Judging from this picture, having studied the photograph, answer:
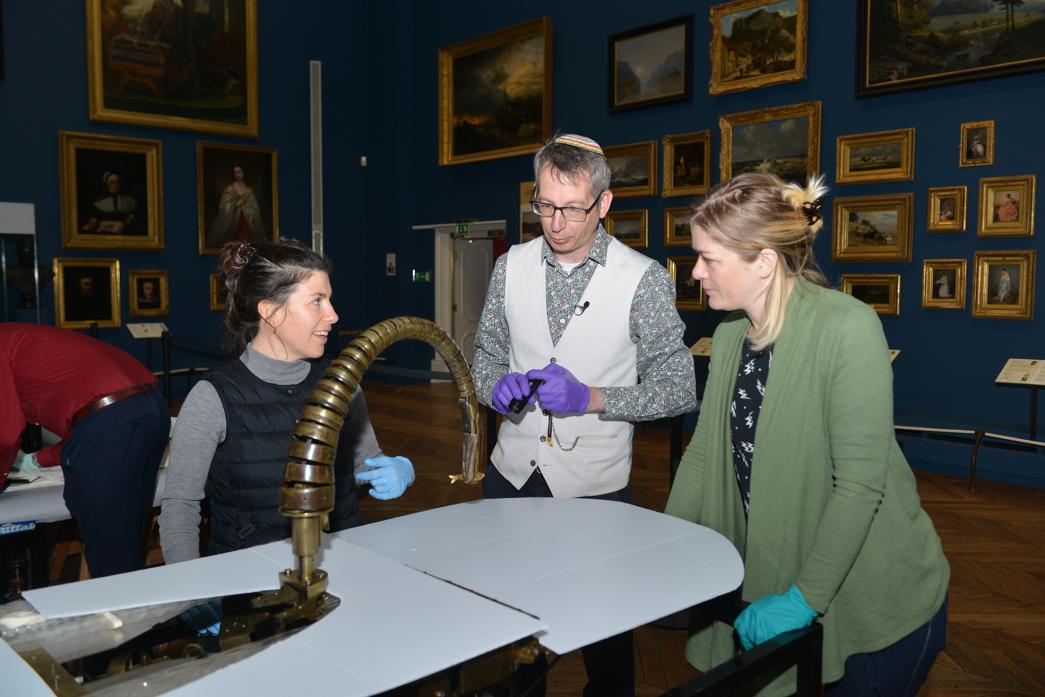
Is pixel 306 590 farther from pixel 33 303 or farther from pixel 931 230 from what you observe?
pixel 33 303

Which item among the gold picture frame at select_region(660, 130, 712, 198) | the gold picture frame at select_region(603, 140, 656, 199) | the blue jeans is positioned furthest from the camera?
the gold picture frame at select_region(603, 140, 656, 199)

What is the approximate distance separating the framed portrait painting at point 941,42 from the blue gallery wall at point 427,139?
0.14 meters

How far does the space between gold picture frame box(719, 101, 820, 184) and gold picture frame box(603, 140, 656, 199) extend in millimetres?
889

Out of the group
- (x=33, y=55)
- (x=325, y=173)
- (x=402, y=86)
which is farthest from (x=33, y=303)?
(x=402, y=86)

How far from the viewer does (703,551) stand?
5.64 feet

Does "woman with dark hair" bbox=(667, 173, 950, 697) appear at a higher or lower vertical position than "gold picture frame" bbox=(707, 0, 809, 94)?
lower

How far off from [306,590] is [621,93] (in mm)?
8708

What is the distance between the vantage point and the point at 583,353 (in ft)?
7.80

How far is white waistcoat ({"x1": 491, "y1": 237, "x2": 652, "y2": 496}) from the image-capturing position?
7.70ft

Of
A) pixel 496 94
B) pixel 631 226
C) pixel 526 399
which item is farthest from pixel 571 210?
pixel 496 94

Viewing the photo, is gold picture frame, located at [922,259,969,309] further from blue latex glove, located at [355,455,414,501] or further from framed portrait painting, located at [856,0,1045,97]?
blue latex glove, located at [355,455,414,501]

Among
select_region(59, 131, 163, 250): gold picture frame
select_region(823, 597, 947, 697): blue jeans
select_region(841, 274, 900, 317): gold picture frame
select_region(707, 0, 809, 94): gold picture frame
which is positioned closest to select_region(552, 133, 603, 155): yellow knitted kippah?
select_region(823, 597, 947, 697): blue jeans

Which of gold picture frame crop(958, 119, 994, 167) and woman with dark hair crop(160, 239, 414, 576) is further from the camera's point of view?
gold picture frame crop(958, 119, 994, 167)

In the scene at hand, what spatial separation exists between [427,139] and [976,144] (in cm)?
742
